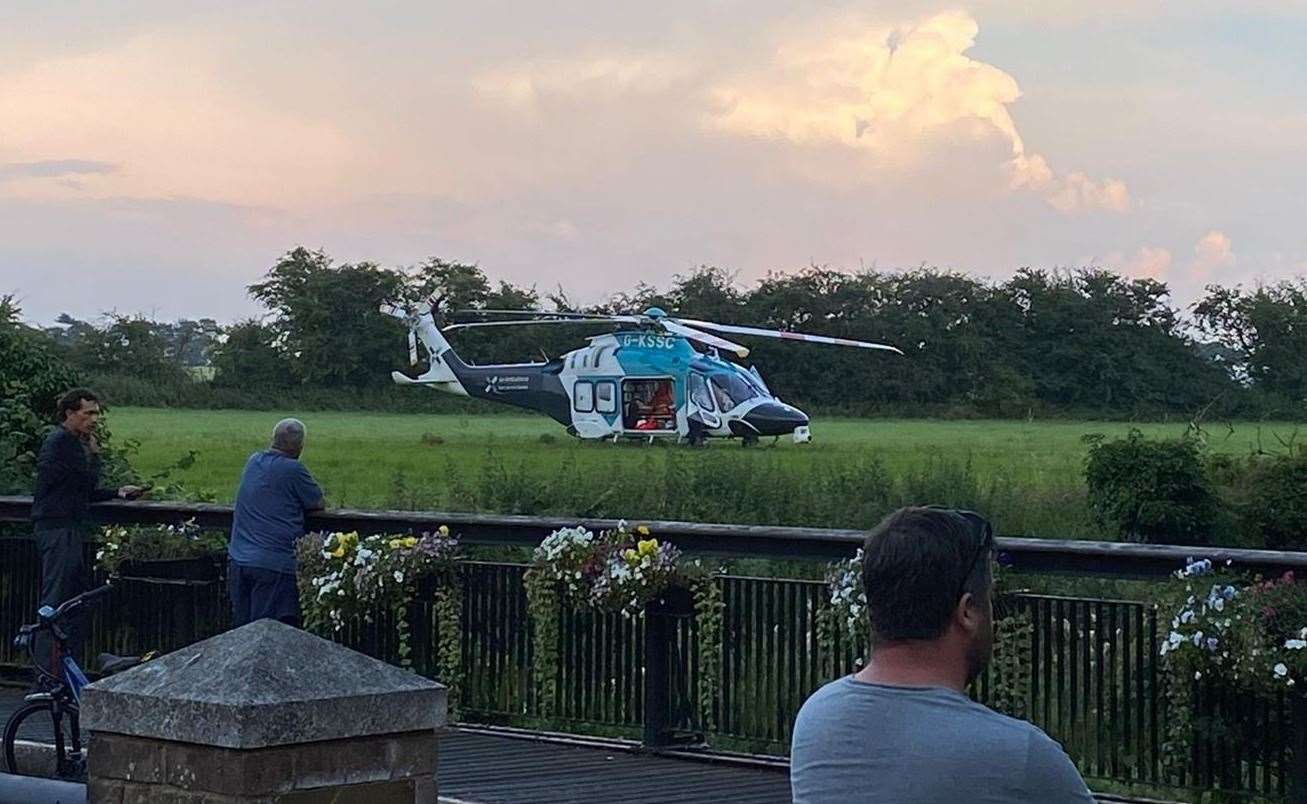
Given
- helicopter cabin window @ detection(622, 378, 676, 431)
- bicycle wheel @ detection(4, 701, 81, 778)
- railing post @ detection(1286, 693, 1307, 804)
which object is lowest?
bicycle wheel @ detection(4, 701, 81, 778)

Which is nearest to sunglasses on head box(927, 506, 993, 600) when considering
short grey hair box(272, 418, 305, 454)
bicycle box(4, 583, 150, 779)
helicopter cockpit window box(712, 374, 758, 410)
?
bicycle box(4, 583, 150, 779)

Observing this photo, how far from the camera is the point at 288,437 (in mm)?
12281

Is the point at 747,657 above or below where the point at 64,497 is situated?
below

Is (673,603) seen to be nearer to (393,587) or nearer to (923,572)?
(393,587)

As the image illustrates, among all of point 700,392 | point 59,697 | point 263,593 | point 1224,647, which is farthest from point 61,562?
point 700,392

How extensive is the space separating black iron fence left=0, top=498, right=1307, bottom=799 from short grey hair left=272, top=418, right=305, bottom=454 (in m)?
0.48

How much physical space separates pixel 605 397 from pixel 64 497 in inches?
1543

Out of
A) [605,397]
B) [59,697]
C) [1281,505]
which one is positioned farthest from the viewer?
[605,397]

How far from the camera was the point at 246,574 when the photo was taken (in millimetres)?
12008

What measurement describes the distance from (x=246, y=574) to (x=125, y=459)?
22.1ft

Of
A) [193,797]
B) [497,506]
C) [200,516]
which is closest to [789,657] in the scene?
[200,516]

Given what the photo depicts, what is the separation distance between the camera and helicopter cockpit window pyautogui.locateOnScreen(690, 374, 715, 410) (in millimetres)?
48719

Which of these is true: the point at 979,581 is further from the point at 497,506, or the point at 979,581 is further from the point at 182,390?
the point at 182,390

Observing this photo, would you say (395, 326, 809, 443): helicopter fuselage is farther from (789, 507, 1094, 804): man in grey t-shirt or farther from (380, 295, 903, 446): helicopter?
(789, 507, 1094, 804): man in grey t-shirt
